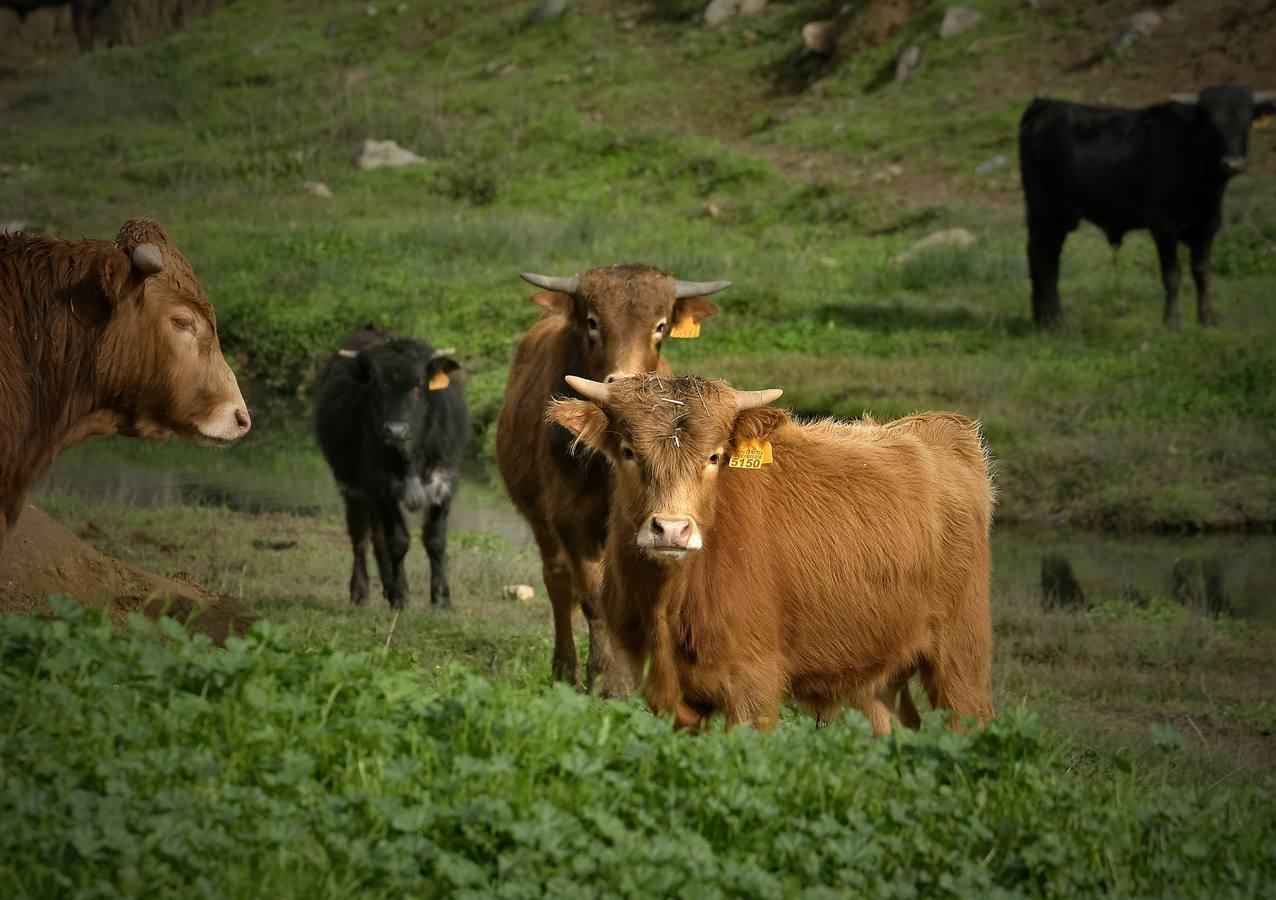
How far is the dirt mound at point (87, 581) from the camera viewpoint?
867cm

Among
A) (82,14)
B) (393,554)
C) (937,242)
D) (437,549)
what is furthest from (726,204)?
(82,14)

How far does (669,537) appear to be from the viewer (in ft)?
21.5

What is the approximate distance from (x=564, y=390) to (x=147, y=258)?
9.81ft

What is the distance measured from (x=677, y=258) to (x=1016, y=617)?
1178cm

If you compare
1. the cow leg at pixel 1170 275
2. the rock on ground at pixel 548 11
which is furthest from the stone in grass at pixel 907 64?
the cow leg at pixel 1170 275

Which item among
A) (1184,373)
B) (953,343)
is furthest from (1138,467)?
(953,343)

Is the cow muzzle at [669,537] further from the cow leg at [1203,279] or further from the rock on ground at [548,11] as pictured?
the rock on ground at [548,11]

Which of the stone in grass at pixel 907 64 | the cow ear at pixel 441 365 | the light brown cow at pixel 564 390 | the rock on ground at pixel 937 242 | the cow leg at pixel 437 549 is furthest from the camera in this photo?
the stone in grass at pixel 907 64

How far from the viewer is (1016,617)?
12477 mm

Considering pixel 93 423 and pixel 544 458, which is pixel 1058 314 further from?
pixel 93 423

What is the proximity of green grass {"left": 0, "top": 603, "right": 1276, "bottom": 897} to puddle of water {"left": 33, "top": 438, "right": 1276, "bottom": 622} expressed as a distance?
7.97 meters

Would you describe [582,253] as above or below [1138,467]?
above

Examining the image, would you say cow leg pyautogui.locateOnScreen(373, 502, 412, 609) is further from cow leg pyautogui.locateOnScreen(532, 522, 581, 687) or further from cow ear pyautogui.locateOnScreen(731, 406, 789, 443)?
cow ear pyautogui.locateOnScreen(731, 406, 789, 443)

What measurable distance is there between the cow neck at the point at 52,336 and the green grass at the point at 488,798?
178cm
